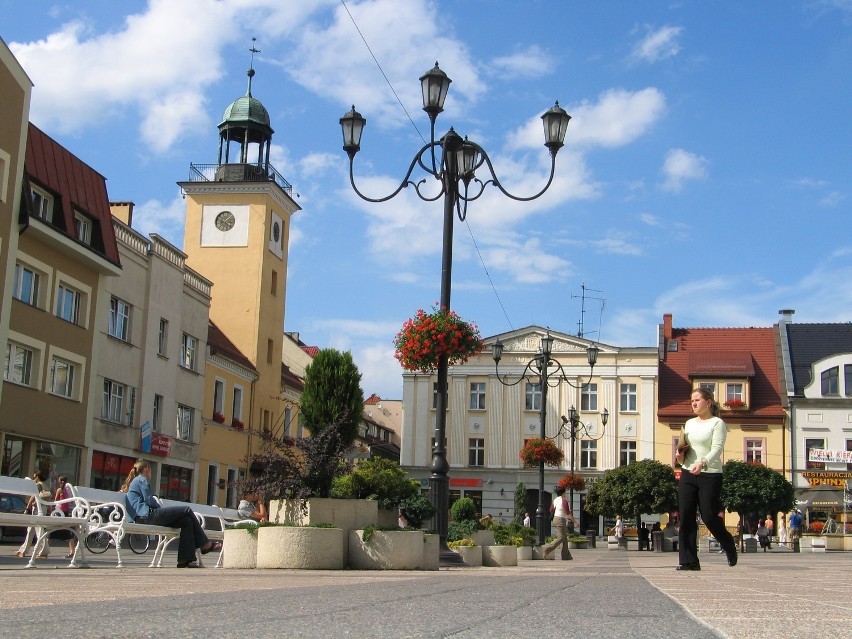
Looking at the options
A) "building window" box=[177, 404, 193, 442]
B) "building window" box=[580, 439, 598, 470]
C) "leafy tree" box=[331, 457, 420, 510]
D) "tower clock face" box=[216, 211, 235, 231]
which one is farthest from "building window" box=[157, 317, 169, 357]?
"building window" box=[580, 439, 598, 470]

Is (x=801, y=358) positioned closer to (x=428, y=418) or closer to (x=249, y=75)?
(x=428, y=418)

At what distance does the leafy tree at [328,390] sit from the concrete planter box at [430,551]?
114 feet

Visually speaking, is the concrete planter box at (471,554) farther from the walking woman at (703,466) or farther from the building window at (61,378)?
the building window at (61,378)

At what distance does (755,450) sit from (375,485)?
5124cm

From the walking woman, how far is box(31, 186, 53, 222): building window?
2372 cm

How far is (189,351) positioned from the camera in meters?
41.8

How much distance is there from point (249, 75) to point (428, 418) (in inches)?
960

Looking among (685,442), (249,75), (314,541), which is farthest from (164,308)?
(685,442)

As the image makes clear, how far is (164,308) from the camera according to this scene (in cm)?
3884

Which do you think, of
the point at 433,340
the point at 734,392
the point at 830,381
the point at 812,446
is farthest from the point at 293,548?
the point at 830,381

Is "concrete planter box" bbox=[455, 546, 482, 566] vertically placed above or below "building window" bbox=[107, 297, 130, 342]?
below

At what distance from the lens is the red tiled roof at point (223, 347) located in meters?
45.1

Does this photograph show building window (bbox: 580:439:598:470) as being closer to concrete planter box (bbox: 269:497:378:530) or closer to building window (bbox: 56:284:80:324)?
building window (bbox: 56:284:80:324)

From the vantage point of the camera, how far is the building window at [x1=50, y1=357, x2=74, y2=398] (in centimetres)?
3080
